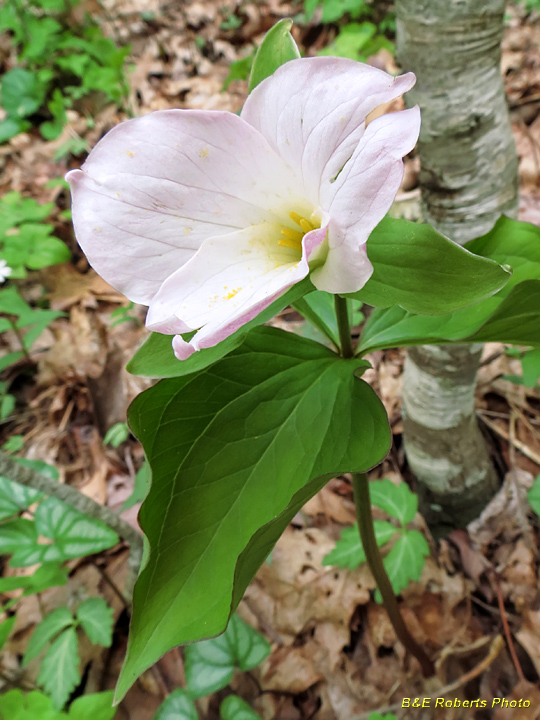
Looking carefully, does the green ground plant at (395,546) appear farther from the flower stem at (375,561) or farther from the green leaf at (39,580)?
the green leaf at (39,580)

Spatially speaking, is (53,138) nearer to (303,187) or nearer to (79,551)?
(79,551)

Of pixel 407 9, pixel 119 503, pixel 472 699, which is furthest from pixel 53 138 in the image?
pixel 472 699

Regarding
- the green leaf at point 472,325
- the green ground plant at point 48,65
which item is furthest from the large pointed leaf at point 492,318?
the green ground plant at point 48,65

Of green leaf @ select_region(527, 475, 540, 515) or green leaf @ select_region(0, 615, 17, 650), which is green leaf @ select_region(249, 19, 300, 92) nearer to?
green leaf @ select_region(527, 475, 540, 515)

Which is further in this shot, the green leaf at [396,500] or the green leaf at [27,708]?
the green leaf at [396,500]

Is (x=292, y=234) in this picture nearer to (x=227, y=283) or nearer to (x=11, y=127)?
(x=227, y=283)

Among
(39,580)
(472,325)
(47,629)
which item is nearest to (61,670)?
(47,629)
